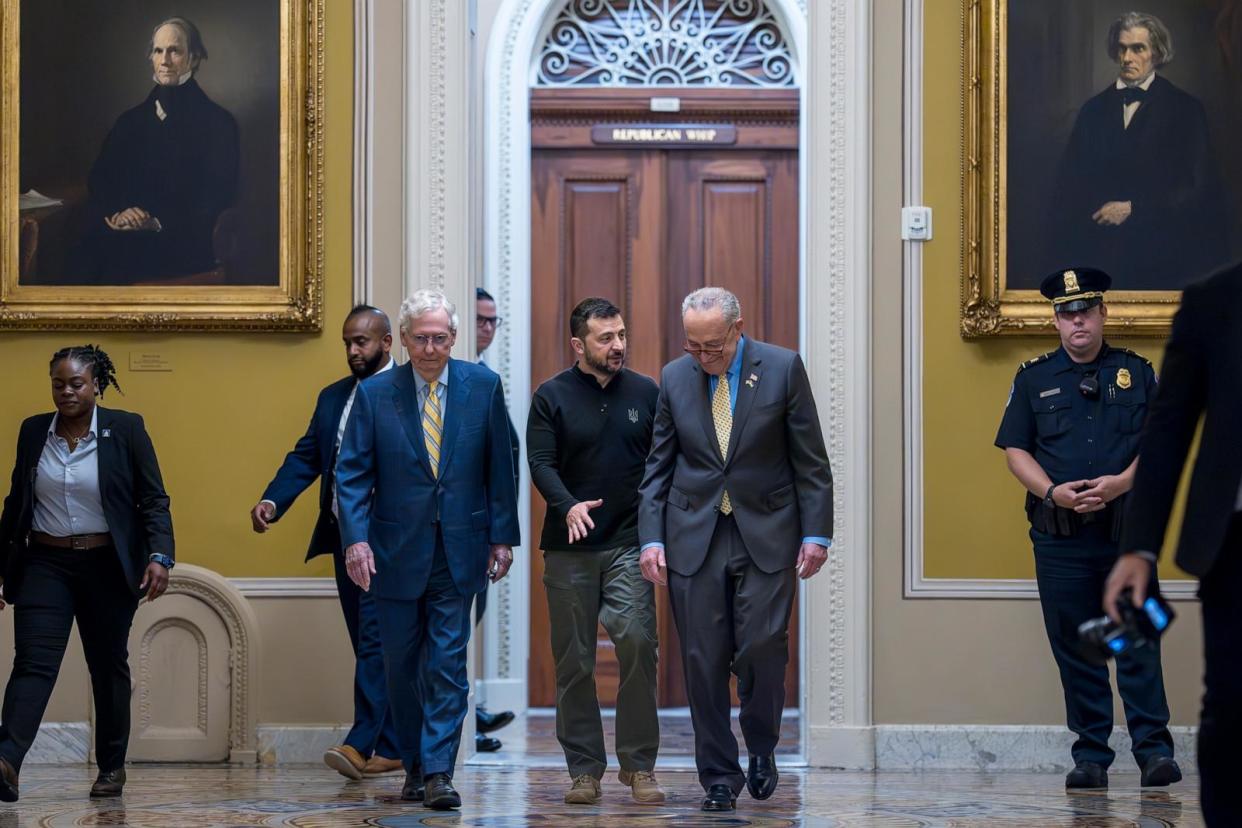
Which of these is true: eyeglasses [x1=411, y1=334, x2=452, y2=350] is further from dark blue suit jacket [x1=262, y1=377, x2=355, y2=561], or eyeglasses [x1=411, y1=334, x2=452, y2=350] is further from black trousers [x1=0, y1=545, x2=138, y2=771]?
black trousers [x1=0, y1=545, x2=138, y2=771]

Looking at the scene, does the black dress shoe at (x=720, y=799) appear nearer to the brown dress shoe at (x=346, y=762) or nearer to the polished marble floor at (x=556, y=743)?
the polished marble floor at (x=556, y=743)

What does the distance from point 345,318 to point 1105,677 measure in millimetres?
3556

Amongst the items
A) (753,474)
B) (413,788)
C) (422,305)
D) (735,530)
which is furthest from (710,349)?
(413,788)

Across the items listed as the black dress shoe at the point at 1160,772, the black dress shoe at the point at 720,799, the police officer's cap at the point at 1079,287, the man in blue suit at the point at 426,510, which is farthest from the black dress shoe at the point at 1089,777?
the man in blue suit at the point at 426,510

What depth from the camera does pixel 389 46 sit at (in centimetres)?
767

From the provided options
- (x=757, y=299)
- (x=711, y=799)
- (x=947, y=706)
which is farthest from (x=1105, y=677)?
(x=757, y=299)

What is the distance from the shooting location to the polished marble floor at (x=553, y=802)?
221 inches

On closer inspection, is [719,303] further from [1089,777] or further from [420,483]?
[1089,777]

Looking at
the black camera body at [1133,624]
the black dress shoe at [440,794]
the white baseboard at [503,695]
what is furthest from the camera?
the white baseboard at [503,695]

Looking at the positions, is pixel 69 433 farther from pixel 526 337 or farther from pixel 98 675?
pixel 526 337

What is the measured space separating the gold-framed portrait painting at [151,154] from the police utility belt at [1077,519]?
10.7ft

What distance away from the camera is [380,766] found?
6965 millimetres

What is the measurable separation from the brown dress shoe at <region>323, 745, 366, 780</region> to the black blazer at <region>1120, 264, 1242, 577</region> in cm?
417

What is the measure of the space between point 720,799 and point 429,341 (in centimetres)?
192
